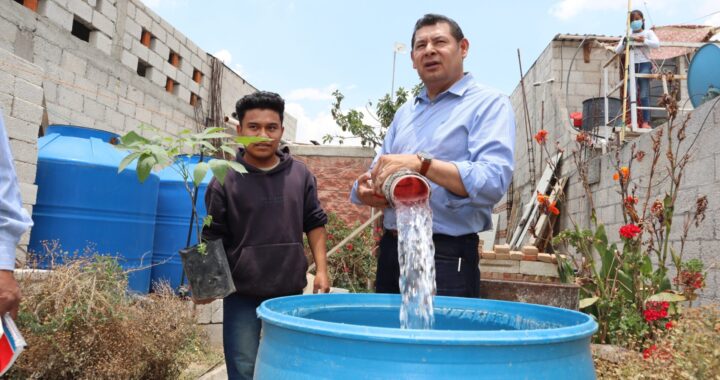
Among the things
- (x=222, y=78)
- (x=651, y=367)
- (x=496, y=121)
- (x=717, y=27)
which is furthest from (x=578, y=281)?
(x=222, y=78)

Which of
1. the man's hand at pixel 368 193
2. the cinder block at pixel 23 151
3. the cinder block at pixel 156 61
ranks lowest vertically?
the man's hand at pixel 368 193

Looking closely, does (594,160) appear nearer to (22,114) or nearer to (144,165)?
(144,165)

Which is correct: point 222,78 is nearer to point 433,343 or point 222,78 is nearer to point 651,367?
point 651,367

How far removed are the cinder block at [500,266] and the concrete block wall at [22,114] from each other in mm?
3513

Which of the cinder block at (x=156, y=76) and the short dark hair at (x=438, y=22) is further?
the cinder block at (x=156, y=76)

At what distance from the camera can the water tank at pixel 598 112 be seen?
244 inches

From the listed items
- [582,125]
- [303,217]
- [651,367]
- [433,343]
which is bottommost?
[651,367]

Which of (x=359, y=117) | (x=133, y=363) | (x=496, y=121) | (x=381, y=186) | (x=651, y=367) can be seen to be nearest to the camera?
(x=381, y=186)

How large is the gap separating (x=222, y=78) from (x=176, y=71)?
1.26 metres

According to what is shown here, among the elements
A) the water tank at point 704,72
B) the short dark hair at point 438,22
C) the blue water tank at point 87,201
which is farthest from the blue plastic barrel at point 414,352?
the water tank at point 704,72

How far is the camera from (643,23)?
5.64 m

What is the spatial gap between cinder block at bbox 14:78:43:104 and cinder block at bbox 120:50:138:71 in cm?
243

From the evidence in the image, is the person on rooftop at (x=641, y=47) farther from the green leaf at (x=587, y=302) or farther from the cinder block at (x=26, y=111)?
the cinder block at (x=26, y=111)

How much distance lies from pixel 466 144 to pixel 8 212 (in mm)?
1168
